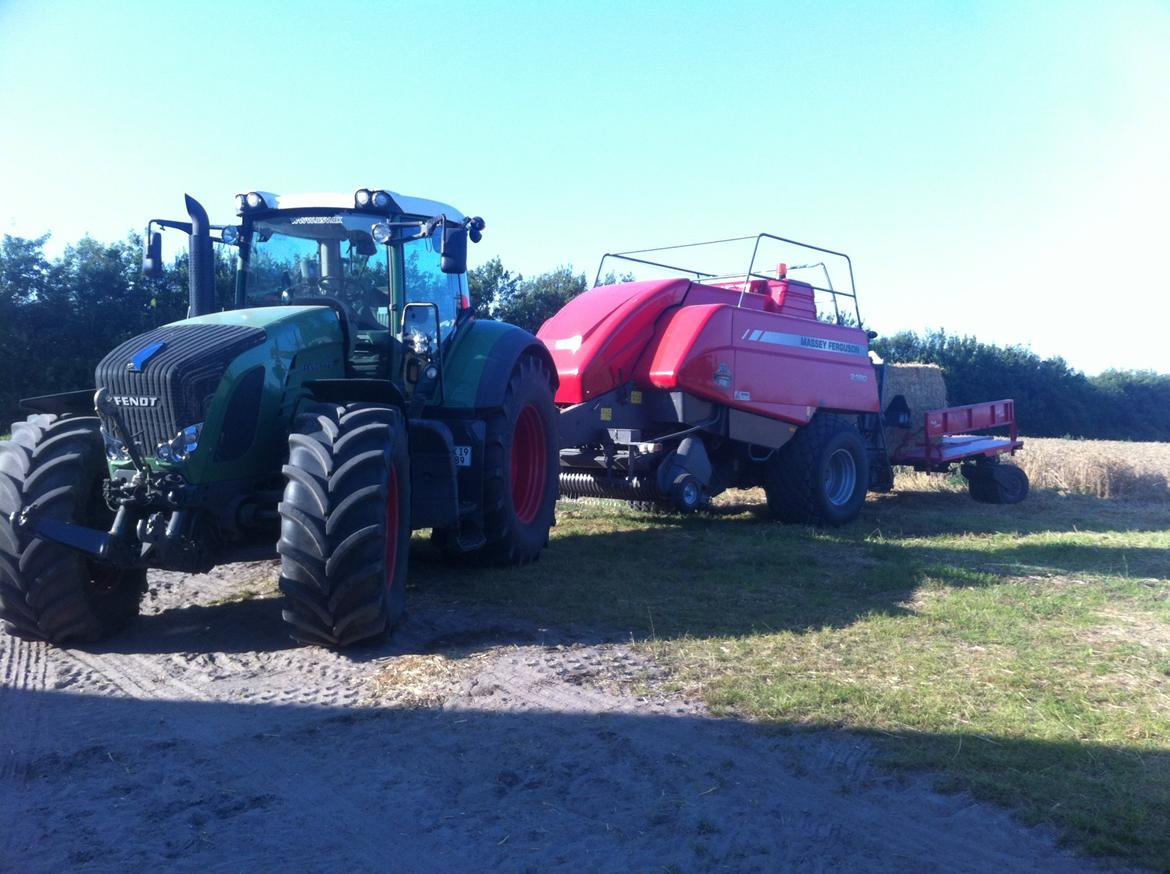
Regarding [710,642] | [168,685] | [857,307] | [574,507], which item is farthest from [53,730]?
[857,307]

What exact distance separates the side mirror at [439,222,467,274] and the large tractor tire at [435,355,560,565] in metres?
1.24

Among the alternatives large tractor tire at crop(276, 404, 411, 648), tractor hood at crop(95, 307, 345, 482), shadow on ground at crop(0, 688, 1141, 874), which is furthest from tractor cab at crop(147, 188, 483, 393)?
shadow on ground at crop(0, 688, 1141, 874)

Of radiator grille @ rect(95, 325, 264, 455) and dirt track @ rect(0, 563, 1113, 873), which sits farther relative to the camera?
radiator grille @ rect(95, 325, 264, 455)

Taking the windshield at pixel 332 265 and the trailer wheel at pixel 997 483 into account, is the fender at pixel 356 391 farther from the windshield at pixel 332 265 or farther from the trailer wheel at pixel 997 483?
the trailer wheel at pixel 997 483

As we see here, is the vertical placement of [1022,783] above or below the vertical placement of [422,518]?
below

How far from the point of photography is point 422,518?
20.8ft

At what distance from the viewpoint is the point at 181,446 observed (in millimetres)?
5129

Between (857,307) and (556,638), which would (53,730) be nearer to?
(556,638)

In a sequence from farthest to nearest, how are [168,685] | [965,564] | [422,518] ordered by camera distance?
1. [965,564]
2. [422,518]
3. [168,685]

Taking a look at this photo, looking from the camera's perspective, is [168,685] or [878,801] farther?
[168,685]

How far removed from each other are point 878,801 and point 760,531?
6.20 metres

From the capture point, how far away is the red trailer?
9.61 metres

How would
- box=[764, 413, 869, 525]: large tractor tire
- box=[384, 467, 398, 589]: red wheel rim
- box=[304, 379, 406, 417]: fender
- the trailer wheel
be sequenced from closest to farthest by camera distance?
box=[384, 467, 398, 589]: red wheel rim → box=[304, 379, 406, 417]: fender → box=[764, 413, 869, 525]: large tractor tire → the trailer wheel

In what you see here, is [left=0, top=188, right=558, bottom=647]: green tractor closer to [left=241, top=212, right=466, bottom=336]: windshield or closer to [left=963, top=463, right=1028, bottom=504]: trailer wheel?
[left=241, top=212, right=466, bottom=336]: windshield
